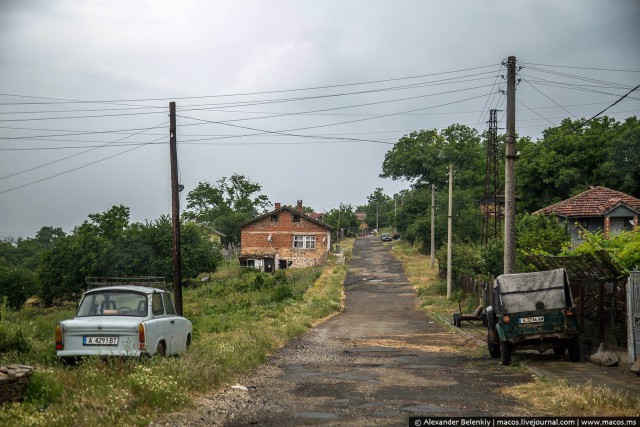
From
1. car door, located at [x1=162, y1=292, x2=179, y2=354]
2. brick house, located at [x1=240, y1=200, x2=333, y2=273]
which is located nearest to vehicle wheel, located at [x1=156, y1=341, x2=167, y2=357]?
car door, located at [x1=162, y1=292, x2=179, y2=354]

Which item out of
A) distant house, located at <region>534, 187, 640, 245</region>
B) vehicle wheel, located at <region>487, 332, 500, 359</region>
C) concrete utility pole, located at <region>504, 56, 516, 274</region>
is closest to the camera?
vehicle wheel, located at <region>487, 332, 500, 359</region>

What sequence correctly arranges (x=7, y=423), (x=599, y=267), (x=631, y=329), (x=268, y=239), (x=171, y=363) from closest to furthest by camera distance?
1. (x=7, y=423)
2. (x=171, y=363)
3. (x=631, y=329)
4. (x=599, y=267)
5. (x=268, y=239)

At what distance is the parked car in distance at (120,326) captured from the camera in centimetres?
1081

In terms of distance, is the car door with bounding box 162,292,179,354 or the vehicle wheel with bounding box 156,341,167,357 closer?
the vehicle wheel with bounding box 156,341,167,357

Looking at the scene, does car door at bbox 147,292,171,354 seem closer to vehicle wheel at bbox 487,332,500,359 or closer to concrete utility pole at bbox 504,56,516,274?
vehicle wheel at bbox 487,332,500,359

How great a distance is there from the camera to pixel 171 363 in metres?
9.92

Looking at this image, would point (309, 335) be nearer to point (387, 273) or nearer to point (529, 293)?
point (529, 293)

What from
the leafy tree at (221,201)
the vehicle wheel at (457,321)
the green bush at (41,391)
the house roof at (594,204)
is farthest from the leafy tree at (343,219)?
the green bush at (41,391)

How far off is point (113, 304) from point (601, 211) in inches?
1416

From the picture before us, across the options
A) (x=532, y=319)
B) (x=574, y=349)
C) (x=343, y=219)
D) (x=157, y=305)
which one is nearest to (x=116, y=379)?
(x=157, y=305)

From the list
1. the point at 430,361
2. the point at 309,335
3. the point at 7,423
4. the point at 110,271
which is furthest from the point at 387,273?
the point at 7,423

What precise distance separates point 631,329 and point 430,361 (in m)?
4.63

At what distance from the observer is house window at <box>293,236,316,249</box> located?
72250 millimetres

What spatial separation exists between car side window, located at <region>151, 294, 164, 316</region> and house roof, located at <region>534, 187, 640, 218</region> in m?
32.5
